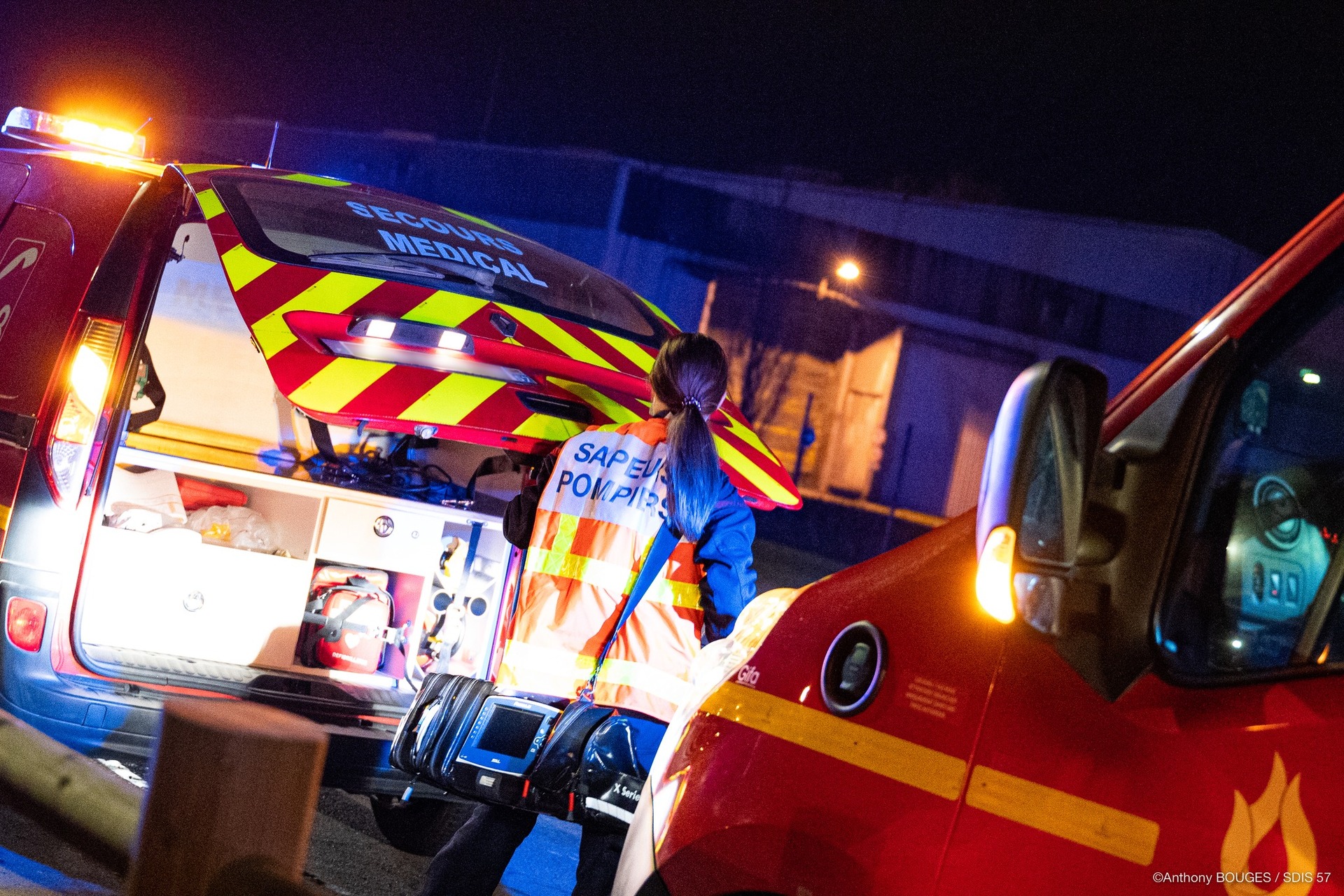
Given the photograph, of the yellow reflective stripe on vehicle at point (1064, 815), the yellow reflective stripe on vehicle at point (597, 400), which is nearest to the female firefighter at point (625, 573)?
the yellow reflective stripe on vehicle at point (597, 400)

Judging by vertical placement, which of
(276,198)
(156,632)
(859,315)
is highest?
(859,315)

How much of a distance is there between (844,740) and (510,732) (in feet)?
4.66

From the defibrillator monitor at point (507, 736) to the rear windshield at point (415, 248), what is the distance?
5.07ft

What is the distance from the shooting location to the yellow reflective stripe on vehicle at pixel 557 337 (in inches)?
179

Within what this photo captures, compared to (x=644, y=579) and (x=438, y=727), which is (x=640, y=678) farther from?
(x=438, y=727)

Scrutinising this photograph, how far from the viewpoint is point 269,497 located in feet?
16.6

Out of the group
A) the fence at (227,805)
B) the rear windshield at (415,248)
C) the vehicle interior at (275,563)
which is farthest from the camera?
the vehicle interior at (275,563)

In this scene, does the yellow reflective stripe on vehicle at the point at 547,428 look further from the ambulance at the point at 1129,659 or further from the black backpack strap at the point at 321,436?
the ambulance at the point at 1129,659

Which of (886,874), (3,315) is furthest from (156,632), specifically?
(886,874)

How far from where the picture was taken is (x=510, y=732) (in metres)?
3.22

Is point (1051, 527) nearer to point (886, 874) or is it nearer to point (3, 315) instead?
point (886, 874)

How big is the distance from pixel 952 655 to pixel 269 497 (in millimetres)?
3707

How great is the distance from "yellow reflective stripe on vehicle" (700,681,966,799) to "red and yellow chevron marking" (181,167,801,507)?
209 centimetres

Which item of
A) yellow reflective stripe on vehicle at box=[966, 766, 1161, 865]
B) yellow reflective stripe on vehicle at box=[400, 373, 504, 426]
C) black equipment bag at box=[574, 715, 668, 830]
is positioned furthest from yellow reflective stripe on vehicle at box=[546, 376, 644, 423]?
yellow reflective stripe on vehicle at box=[966, 766, 1161, 865]
